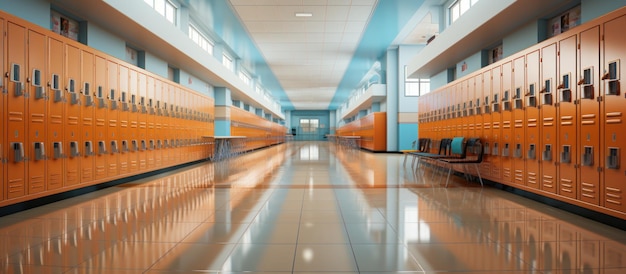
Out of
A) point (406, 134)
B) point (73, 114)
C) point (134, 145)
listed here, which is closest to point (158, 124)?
point (134, 145)

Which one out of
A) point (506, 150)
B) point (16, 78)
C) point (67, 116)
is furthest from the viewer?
point (506, 150)

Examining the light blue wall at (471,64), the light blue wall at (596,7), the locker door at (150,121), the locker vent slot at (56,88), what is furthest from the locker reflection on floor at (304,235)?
the light blue wall at (471,64)

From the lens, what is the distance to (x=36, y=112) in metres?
4.32

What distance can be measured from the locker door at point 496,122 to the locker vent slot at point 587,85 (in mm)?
2006

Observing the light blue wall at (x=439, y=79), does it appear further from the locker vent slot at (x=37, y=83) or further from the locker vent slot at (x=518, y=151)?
the locker vent slot at (x=37, y=83)

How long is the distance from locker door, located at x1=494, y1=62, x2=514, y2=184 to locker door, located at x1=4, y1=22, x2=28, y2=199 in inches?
262

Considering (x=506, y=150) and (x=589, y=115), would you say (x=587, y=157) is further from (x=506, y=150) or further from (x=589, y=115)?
(x=506, y=150)

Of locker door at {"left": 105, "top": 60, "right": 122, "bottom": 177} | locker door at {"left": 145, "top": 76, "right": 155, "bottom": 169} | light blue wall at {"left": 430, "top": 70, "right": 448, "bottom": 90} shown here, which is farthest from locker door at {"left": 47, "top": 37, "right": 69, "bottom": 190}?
light blue wall at {"left": 430, "top": 70, "right": 448, "bottom": 90}

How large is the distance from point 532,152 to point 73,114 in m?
6.55

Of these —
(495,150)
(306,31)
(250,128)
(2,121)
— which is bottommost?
(495,150)

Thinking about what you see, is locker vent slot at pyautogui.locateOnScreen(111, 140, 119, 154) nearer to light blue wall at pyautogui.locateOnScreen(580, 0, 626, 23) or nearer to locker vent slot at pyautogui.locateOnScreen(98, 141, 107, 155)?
locker vent slot at pyautogui.locateOnScreen(98, 141, 107, 155)

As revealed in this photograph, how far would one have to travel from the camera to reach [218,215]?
3863 mm

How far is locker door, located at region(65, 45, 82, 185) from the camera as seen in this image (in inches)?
193

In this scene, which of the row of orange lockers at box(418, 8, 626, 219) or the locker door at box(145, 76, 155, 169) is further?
the locker door at box(145, 76, 155, 169)
